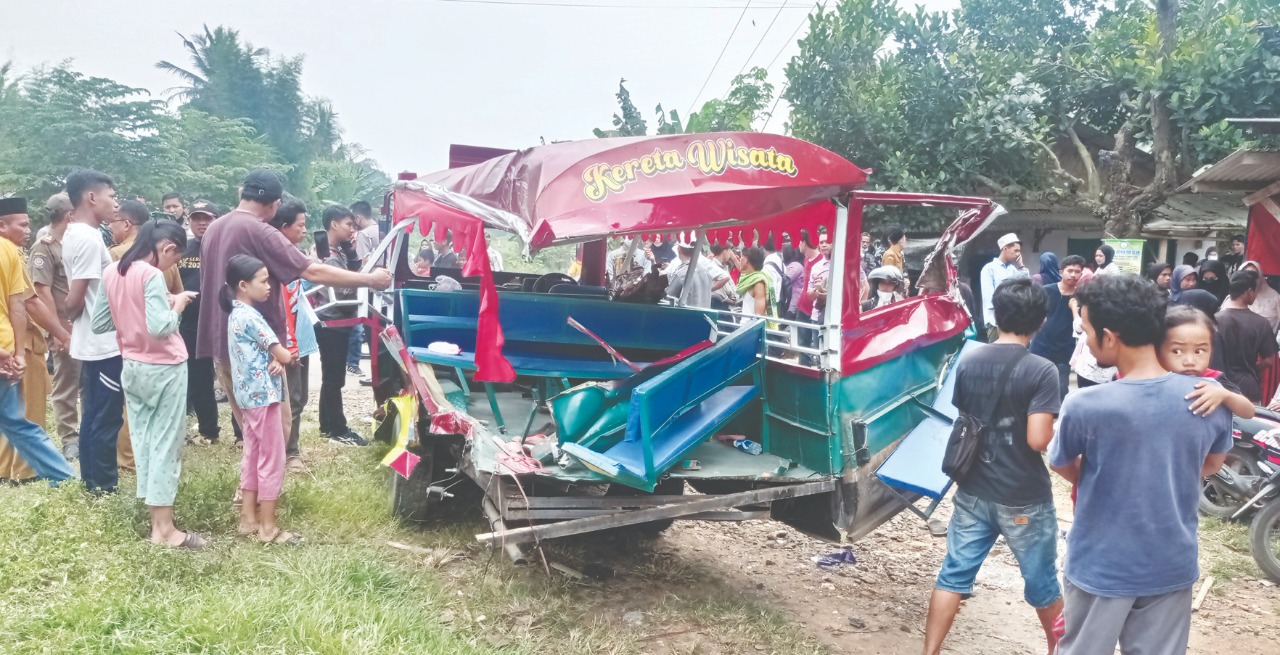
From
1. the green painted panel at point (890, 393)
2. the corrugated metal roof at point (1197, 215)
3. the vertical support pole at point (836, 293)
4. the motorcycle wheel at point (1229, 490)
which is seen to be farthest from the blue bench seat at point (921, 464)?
the corrugated metal roof at point (1197, 215)

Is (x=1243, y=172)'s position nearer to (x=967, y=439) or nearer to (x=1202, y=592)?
(x=1202, y=592)

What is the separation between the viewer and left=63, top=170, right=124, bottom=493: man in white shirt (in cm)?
477

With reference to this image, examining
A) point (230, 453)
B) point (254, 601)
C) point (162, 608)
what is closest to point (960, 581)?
point (254, 601)

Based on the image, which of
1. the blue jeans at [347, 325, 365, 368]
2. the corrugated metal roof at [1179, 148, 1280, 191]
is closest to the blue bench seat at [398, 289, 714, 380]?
the corrugated metal roof at [1179, 148, 1280, 191]

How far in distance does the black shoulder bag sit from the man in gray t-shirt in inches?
25.9

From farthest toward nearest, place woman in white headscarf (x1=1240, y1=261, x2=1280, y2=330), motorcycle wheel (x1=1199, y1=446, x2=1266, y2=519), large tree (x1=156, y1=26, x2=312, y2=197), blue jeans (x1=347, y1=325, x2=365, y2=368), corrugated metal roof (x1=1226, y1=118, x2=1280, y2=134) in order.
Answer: large tree (x1=156, y1=26, x2=312, y2=197) < blue jeans (x1=347, y1=325, x2=365, y2=368) < woman in white headscarf (x1=1240, y1=261, x2=1280, y2=330) < corrugated metal roof (x1=1226, y1=118, x2=1280, y2=134) < motorcycle wheel (x1=1199, y1=446, x2=1266, y2=519)

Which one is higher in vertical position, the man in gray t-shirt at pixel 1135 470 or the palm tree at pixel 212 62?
the palm tree at pixel 212 62

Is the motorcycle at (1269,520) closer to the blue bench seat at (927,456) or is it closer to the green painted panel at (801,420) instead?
the blue bench seat at (927,456)

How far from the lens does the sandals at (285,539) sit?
171 inches

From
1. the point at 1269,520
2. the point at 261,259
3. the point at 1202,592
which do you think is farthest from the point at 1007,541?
the point at 261,259

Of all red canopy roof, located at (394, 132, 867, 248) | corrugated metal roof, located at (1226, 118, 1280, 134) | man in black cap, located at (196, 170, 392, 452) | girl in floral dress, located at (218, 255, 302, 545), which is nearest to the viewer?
red canopy roof, located at (394, 132, 867, 248)

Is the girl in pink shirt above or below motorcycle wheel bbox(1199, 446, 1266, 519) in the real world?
above

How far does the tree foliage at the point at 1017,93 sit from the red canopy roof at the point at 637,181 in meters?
10.9

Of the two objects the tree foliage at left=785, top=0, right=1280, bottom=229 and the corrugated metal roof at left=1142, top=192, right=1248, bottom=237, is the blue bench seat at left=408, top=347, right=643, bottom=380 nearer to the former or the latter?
the tree foliage at left=785, top=0, right=1280, bottom=229
